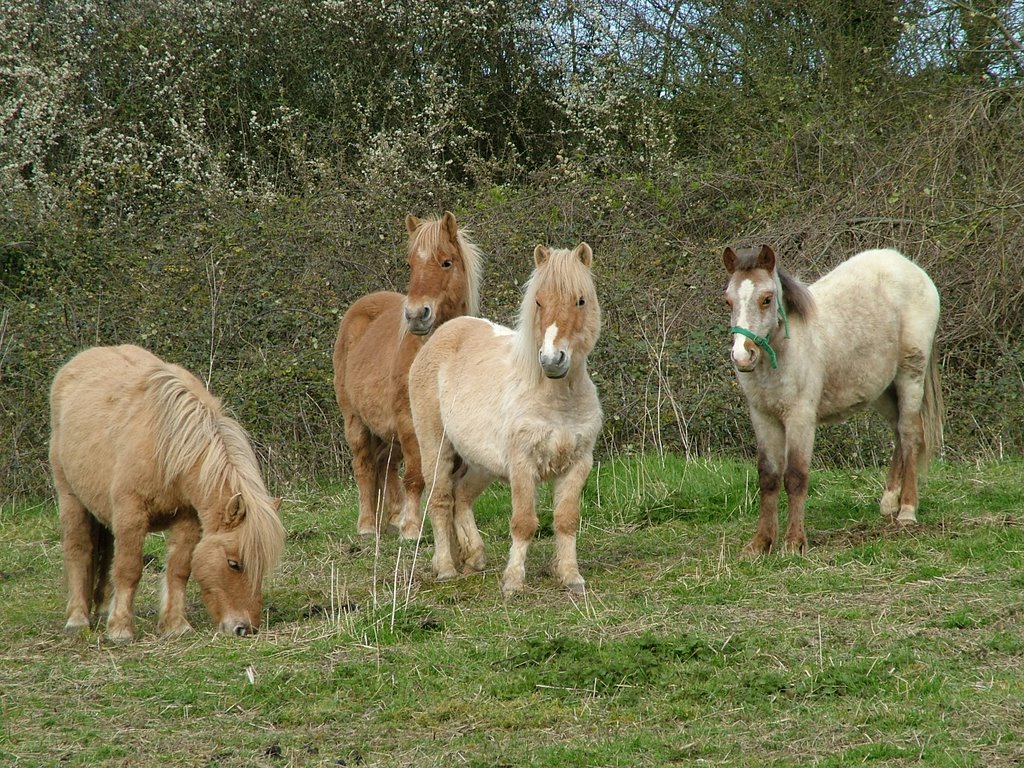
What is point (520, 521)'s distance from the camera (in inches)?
235

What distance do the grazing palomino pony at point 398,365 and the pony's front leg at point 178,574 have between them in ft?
5.51

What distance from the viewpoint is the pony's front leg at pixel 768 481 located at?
657 centimetres

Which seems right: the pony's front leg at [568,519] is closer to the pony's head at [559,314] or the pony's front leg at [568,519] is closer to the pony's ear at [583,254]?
the pony's head at [559,314]

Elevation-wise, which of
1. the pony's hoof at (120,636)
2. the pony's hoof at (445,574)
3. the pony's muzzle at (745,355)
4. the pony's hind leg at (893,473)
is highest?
the pony's muzzle at (745,355)

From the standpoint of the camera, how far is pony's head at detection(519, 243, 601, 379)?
224 inches

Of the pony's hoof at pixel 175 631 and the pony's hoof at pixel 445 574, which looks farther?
the pony's hoof at pixel 445 574

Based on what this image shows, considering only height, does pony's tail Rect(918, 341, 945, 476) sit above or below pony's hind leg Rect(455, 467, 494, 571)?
above

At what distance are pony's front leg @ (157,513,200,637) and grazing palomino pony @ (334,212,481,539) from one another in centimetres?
168

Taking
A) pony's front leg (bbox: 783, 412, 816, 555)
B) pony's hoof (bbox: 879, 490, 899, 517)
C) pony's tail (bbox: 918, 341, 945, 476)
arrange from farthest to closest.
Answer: pony's tail (bbox: 918, 341, 945, 476), pony's hoof (bbox: 879, 490, 899, 517), pony's front leg (bbox: 783, 412, 816, 555)

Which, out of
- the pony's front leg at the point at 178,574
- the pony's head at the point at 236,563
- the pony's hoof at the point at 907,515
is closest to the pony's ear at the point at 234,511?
the pony's head at the point at 236,563

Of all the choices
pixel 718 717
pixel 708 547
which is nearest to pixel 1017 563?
pixel 708 547

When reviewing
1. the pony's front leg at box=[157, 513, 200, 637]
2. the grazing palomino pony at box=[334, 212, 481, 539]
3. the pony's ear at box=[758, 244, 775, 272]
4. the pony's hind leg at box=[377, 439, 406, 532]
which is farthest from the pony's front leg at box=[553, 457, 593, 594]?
the pony's hind leg at box=[377, 439, 406, 532]

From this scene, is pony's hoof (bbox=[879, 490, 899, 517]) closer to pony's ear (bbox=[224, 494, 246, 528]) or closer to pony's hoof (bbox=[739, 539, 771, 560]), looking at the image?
pony's hoof (bbox=[739, 539, 771, 560])

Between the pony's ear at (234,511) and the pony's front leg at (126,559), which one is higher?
the pony's ear at (234,511)
